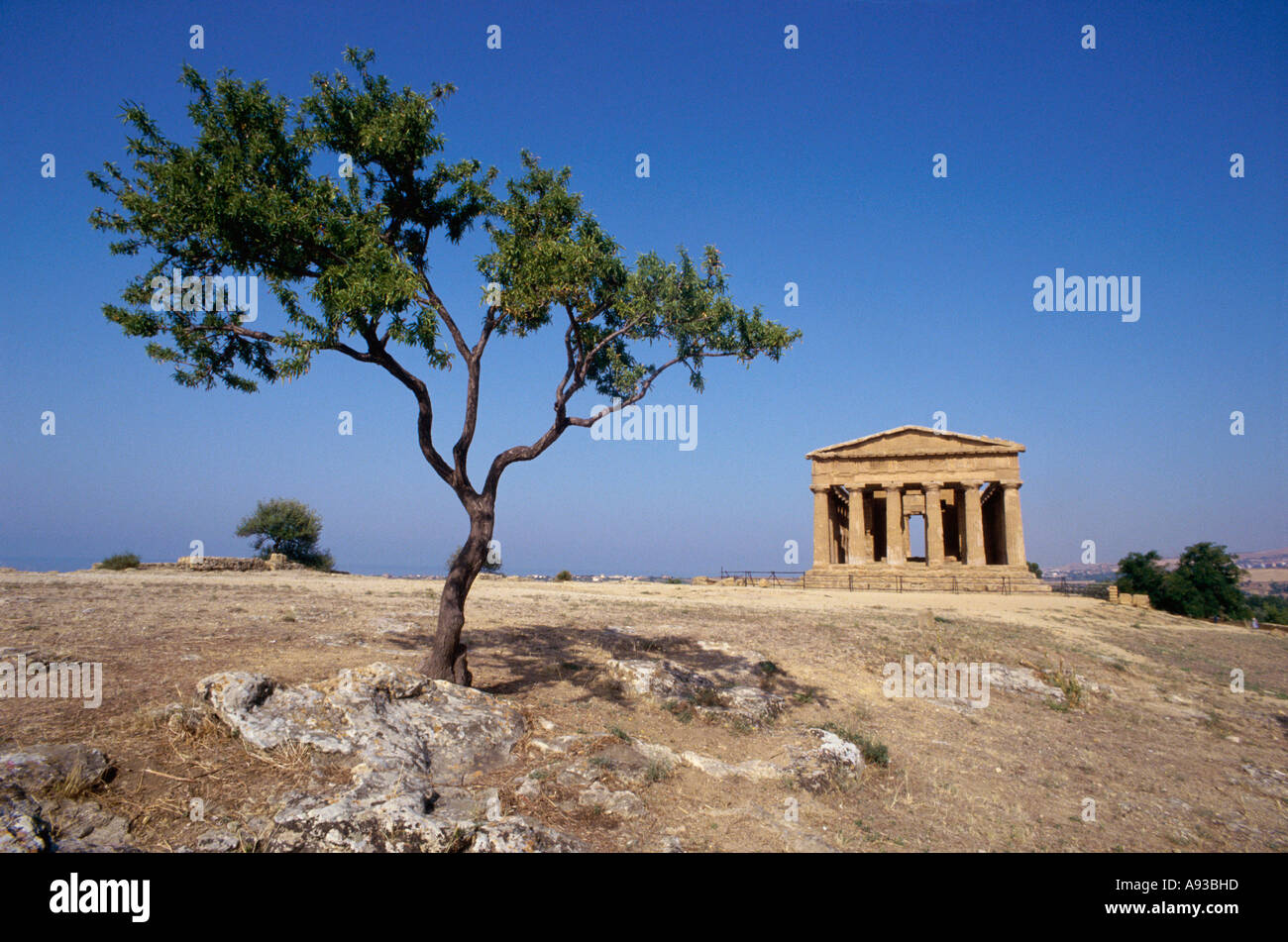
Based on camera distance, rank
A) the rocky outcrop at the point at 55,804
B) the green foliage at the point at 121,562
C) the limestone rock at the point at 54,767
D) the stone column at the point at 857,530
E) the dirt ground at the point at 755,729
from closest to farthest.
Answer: the rocky outcrop at the point at 55,804, the limestone rock at the point at 54,767, the dirt ground at the point at 755,729, the green foliage at the point at 121,562, the stone column at the point at 857,530

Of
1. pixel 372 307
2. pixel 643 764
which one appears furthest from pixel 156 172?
pixel 643 764

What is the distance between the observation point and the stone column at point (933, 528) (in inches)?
1742

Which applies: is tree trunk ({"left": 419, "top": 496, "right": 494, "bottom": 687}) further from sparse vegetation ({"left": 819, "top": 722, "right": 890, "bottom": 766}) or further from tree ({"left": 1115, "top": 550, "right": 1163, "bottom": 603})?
tree ({"left": 1115, "top": 550, "right": 1163, "bottom": 603})

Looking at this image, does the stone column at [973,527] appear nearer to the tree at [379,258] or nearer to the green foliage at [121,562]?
the tree at [379,258]

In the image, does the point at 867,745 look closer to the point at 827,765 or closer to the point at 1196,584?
the point at 827,765

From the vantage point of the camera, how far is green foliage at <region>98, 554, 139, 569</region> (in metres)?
28.7

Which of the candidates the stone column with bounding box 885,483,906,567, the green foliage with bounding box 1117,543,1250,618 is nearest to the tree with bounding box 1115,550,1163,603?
the green foliage with bounding box 1117,543,1250,618

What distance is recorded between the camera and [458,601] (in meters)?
9.37

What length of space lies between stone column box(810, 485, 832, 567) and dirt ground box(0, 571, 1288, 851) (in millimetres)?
23729

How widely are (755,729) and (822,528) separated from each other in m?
37.7

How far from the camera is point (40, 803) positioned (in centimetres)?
486

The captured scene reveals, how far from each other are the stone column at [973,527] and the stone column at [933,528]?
5.69 ft

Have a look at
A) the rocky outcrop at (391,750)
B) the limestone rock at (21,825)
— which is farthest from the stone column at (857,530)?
the limestone rock at (21,825)
